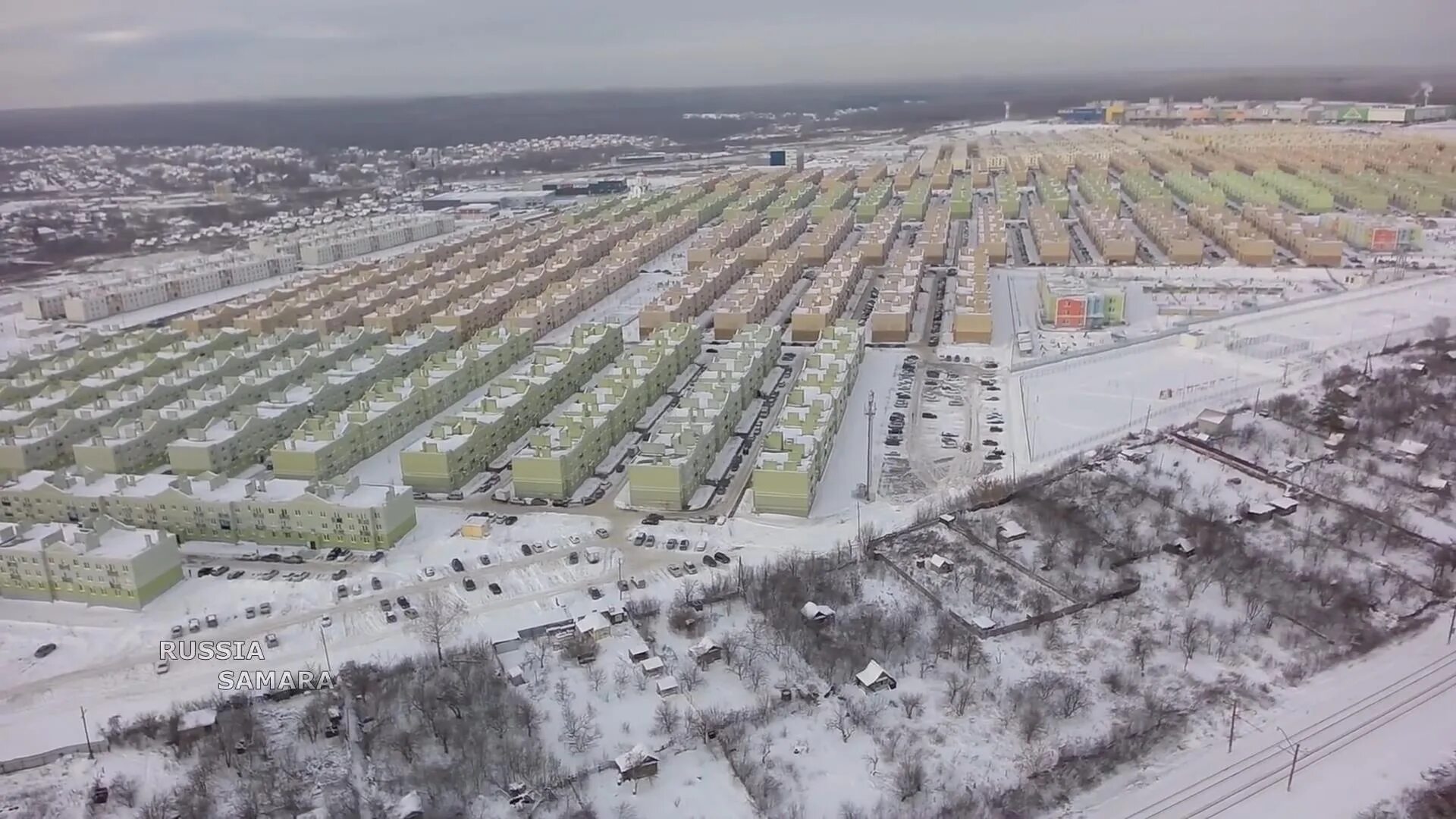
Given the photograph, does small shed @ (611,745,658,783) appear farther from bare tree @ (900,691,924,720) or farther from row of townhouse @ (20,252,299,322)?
row of townhouse @ (20,252,299,322)

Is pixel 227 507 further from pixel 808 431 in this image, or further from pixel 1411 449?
pixel 1411 449

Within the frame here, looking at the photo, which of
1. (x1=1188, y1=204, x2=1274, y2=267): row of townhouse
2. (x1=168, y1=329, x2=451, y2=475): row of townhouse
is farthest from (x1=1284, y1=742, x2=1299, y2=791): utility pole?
(x1=1188, y1=204, x2=1274, y2=267): row of townhouse

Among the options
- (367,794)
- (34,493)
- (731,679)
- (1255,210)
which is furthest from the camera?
(1255,210)

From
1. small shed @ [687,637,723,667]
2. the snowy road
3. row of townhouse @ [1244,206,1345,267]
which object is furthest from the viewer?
row of townhouse @ [1244,206,1345,267]

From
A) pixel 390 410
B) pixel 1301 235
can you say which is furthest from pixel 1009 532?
pixel 1301 235

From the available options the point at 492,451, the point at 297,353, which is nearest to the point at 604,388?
the point at 492,451

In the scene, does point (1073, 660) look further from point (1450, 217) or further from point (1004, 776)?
point (1450, 217)
